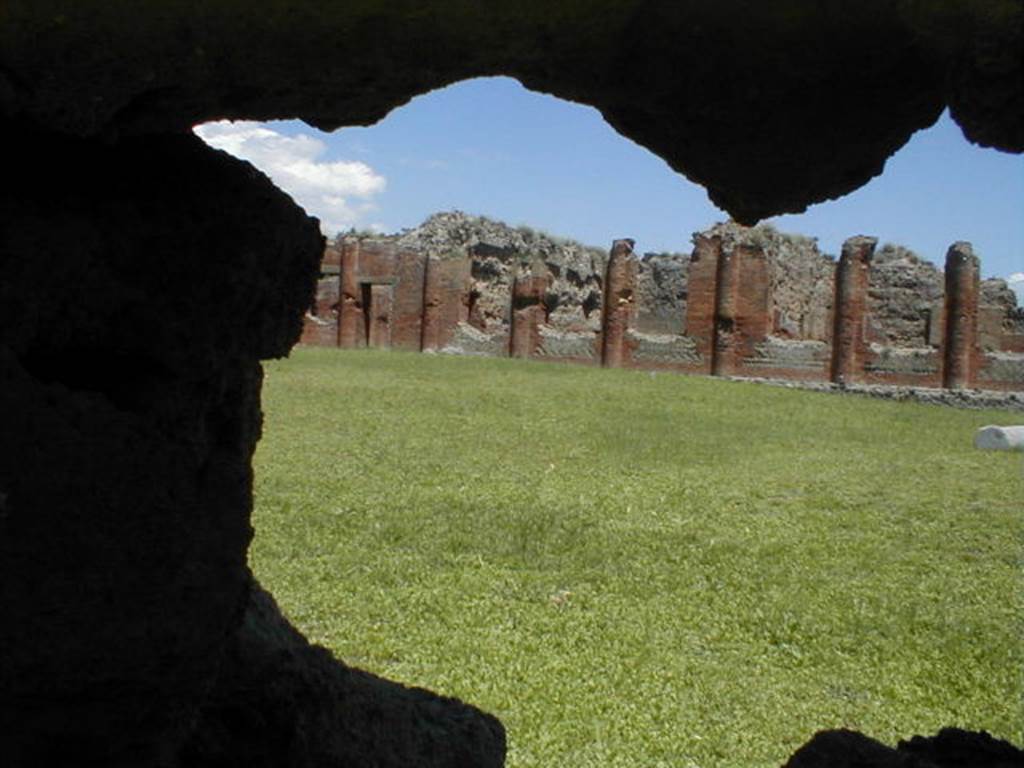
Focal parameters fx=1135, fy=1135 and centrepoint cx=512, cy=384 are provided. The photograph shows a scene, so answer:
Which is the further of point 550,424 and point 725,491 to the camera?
point 550,424

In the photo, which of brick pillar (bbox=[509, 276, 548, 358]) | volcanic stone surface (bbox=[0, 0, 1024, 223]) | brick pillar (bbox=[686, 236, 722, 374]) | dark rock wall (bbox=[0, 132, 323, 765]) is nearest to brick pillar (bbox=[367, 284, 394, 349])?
brick pillar (bbox=[509, 276, 548, 358])

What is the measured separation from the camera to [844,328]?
2427cm

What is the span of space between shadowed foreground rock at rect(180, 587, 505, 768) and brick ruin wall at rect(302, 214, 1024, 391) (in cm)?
2210

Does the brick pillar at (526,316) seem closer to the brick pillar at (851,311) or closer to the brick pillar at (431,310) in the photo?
the brick pillar at (431,310)

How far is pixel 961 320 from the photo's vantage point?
23.7 m

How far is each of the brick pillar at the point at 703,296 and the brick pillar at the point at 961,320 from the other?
16.0 ft

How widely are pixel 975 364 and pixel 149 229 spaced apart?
80.0ft

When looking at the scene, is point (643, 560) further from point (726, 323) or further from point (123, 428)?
point (726, 323)

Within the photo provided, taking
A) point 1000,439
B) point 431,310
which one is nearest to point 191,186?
point 1000,439

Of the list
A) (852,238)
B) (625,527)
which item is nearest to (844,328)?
(852,238)

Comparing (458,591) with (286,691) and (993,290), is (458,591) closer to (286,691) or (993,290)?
(286,691)

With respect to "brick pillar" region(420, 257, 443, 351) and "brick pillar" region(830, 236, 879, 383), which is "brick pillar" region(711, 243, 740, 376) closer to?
"brick pillar" region(830, 236, 879, 383)

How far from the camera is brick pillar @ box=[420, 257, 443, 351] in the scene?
27.5 metres

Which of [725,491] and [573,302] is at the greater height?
[573,302]
